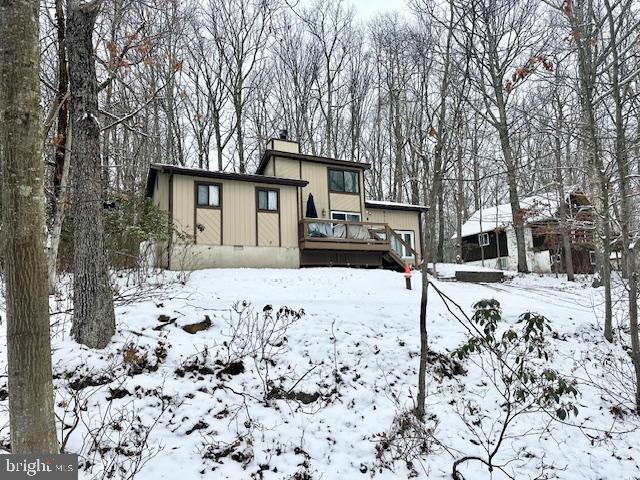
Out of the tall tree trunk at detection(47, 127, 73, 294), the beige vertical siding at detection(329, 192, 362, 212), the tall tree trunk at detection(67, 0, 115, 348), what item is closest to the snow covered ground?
the tall tree trunk at detection(67, 0, 115, 348)

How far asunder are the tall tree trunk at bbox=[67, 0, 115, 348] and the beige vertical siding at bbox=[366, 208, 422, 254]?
13389 millimetres

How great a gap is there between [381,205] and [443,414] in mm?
13469

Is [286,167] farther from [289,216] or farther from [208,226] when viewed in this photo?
[208,226]

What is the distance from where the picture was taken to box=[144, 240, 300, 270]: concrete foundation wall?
12062mm

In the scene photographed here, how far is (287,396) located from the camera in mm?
4949

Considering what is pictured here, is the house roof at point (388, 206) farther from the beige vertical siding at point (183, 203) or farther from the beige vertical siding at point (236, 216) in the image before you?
the beige vertical siding at point (183, 203)

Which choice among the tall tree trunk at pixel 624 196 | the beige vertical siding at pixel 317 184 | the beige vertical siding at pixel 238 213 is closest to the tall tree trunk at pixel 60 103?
the beige vertical siding at pixel 238 213

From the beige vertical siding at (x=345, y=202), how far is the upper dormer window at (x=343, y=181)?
0.80 ft

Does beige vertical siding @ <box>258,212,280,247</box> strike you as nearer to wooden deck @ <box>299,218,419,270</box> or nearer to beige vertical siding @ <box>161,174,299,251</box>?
beige vertical siding @ <box>161,174,299,251</box>

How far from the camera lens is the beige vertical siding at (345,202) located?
16.6 meters

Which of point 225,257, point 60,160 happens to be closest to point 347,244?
point 225,257

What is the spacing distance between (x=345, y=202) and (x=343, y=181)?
0.98 metres

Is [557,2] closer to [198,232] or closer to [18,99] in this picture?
[18,99]

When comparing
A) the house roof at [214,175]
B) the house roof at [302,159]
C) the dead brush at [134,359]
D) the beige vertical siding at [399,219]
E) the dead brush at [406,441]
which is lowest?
the dead brush at [406,441]
